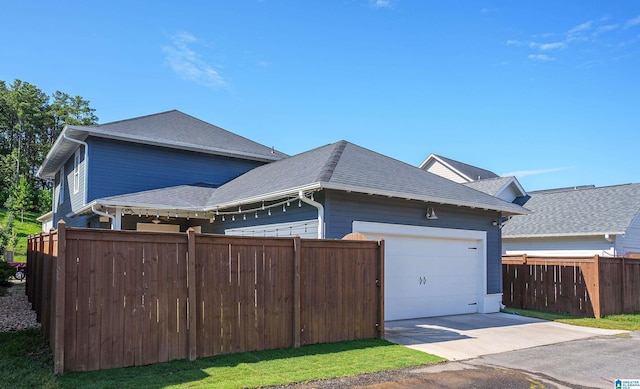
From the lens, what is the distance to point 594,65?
14.9 meters

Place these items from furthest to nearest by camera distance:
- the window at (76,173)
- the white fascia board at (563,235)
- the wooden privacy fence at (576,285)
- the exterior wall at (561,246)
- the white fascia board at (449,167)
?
the white fascia board at (449,167) → the exterior wall at (561,246) → the white fascia board at (563,235) → the window at (76,173) → the wooden privacy fence at (576,285)

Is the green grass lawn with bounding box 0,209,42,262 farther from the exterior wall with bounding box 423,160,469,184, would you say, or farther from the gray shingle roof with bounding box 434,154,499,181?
the gray shingle roof with bounding box 434,154,499,181

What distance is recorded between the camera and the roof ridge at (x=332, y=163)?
9.98 meters

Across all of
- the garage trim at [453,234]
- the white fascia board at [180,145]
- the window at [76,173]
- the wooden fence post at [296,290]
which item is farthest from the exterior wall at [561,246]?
the window at [76,173]

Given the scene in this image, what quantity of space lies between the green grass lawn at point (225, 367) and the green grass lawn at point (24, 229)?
27.0 metres

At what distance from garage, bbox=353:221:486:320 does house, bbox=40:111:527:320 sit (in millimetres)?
26

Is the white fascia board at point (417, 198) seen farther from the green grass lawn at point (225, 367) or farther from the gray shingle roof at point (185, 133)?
the gray shingle roof at point (185, 133)

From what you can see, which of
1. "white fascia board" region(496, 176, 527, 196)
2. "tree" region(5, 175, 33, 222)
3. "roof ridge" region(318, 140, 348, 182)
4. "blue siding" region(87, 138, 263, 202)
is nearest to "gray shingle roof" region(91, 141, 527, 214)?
"roof ridge" region(318, 140, 348, 182)

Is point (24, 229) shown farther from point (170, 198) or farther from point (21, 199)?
point (170, 198)

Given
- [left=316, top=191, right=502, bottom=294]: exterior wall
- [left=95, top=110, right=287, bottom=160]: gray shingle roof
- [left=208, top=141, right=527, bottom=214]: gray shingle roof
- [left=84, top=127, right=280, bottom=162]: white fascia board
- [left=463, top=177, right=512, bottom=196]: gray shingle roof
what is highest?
[left=95, top=110, right=287, bottom=160]: gray shingle roof

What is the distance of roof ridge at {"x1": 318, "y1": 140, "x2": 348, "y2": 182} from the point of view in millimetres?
9978

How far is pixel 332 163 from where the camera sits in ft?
36.9

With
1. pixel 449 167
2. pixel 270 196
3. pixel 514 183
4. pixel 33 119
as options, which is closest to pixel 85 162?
pixel 270 196

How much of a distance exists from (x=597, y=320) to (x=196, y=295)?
11.0 metres
